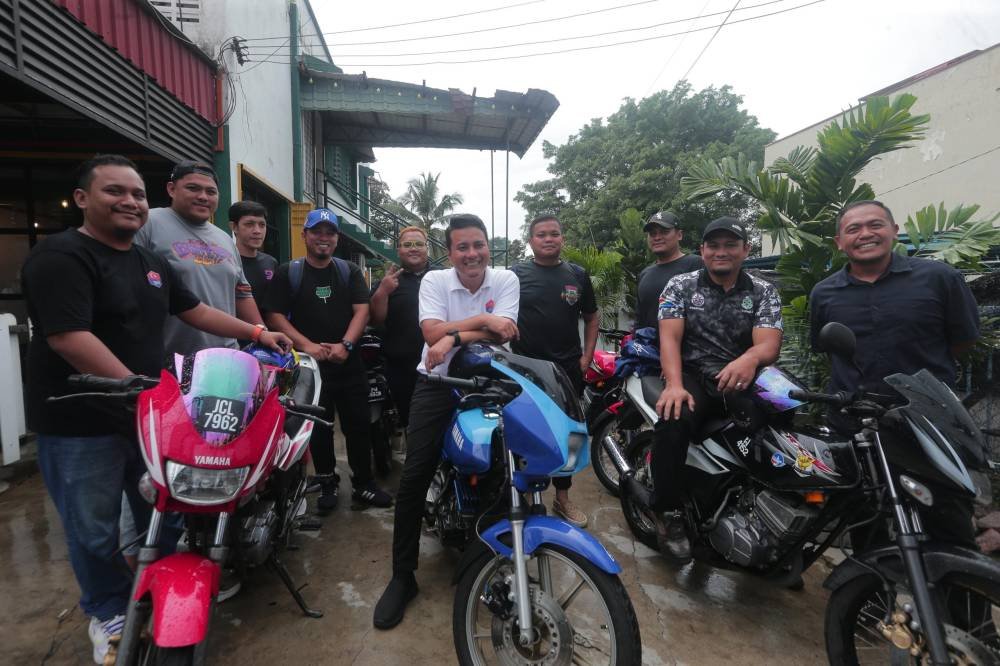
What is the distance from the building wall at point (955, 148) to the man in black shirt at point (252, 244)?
14.4 metres

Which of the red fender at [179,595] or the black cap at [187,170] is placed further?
the black cap at [187,170]

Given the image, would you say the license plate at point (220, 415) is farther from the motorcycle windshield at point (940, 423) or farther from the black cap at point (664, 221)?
the black cap at point (664, 221)

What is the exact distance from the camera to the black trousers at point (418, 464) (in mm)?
2285

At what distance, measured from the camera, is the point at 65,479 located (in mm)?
1850

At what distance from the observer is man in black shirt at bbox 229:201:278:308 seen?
11.4ft

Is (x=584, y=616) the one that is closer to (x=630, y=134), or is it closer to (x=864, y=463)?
(x=864, y=463)

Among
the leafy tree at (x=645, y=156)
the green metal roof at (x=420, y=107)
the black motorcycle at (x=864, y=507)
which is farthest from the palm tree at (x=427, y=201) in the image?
the black motorcycle at (x=864, y=507)

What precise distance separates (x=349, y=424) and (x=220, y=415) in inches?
76.7

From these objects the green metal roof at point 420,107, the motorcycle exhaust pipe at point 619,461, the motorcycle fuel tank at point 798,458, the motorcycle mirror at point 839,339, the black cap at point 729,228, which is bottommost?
the motorcycle exhaust pipe at point 619,461

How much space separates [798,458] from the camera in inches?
78.8

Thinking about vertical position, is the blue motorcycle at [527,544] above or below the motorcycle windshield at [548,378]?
below

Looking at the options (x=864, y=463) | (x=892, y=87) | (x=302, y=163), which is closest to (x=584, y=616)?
(x=864, y=463)

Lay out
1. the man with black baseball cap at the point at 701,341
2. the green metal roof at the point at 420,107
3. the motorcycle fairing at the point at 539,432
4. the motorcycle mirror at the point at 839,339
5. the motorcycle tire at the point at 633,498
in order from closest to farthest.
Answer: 1. the motorcycle fairing at the point at 539,432
2. the motorcycle mirror at the point at 839,339
3. the man with black baseball cap at the point at 701,341
4. the motorcycle tire at the point at 633,498
5. the green metal roof at the point at 420,107

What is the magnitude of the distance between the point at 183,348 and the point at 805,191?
4427 mm
